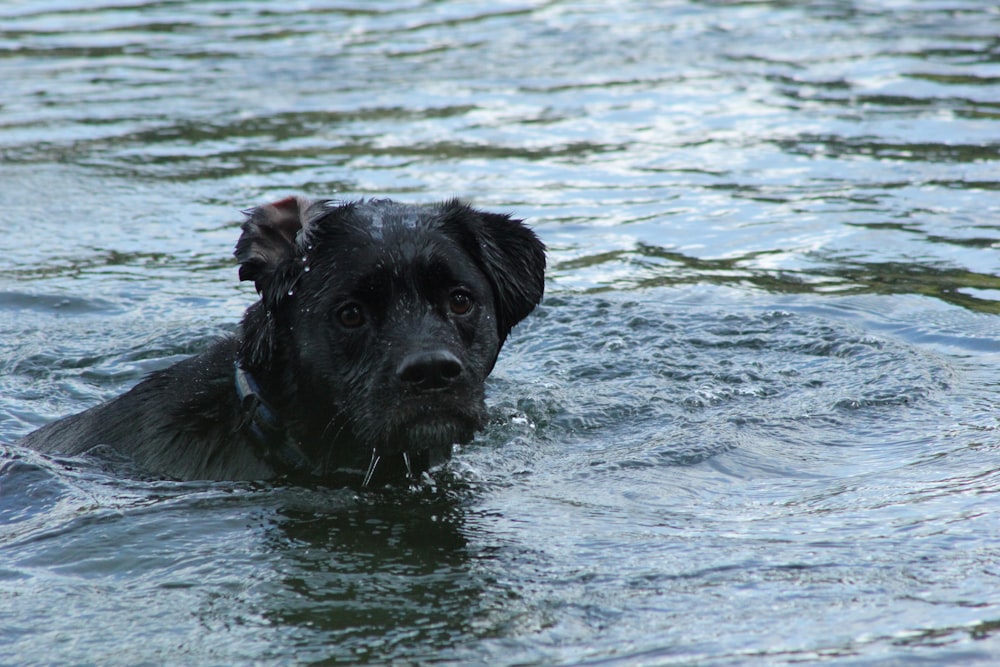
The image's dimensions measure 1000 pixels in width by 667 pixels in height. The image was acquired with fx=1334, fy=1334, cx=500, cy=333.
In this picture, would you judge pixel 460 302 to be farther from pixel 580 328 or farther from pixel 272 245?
pixel 580 328

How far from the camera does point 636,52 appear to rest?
17766 mm

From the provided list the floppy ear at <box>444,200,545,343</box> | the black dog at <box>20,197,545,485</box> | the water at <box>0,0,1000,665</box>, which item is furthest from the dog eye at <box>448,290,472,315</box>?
the water at <box>0,0,1000,665</box>

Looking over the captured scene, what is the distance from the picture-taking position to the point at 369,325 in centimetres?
576

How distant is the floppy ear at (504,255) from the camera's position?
6.25 meters

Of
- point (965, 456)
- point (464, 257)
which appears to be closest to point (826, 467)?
point (965, 456)

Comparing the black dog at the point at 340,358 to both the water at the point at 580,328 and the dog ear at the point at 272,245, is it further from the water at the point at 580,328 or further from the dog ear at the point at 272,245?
the water at the point at 580,328

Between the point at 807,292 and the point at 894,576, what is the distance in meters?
4.95

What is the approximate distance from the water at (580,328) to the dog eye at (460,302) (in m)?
0.87

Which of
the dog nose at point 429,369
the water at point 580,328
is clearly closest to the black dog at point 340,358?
the dog nose at point 429,369

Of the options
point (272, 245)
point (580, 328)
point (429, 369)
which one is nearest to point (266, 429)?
point (272, 245)

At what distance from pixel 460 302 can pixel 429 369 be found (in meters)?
0.57

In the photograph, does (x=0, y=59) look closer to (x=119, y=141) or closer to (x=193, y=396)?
(x=119, y=141)

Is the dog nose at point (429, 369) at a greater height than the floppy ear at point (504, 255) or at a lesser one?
lesser

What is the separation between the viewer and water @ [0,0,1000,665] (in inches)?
186
